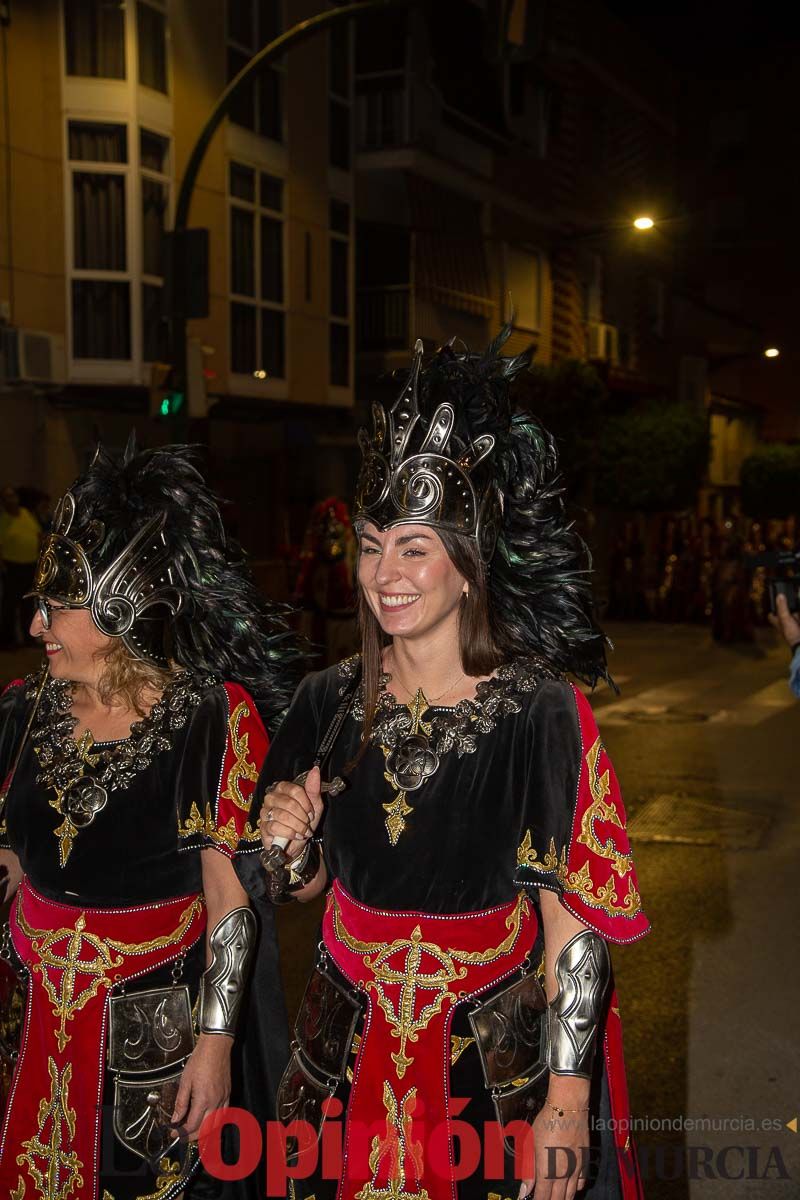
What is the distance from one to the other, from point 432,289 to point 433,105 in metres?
3.57

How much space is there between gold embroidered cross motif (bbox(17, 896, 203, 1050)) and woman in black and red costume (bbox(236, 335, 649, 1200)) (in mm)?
315

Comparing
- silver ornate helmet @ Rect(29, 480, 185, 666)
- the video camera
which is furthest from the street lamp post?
silver ornate helmet @ Rect(29, 480, 185, 666)

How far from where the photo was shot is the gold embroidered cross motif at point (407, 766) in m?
2.48

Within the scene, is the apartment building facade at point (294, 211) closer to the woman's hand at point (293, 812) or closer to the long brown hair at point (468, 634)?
the long brown hair at point (468, 634)

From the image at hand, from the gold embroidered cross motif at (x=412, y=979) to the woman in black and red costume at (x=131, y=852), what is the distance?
0.39 meters

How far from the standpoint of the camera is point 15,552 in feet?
46.8

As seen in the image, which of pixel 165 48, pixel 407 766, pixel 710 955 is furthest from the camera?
pixel 165 48

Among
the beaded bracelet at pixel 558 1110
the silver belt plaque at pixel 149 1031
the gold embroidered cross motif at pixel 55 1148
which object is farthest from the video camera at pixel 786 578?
the gold embroidered cross motif at pixel 55 1148

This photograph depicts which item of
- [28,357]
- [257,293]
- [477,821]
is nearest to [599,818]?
[477,821]

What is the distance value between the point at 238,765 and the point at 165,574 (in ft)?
1.68

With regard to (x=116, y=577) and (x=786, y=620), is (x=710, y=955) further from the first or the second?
(x=116, y=577)

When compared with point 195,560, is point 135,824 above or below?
below

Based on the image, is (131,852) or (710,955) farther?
(710,955)

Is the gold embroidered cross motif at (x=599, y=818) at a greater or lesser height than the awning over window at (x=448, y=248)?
lesser
